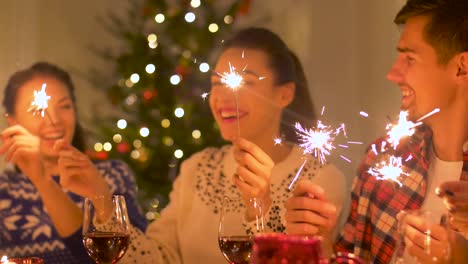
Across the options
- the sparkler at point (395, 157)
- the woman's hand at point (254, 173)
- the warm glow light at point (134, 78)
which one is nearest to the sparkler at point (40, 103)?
the warm glow light at point (134, 78)

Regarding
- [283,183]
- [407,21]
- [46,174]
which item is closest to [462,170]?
[407,21]

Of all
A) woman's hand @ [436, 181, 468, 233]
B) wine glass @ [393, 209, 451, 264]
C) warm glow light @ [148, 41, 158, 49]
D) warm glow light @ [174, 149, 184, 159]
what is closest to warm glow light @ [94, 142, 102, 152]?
warm glow light @ [174, 149, 184, 159]

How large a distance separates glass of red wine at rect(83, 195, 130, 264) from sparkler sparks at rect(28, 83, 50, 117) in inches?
57.4

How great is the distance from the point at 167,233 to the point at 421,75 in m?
1.30

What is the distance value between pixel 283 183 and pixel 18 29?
1513 mm

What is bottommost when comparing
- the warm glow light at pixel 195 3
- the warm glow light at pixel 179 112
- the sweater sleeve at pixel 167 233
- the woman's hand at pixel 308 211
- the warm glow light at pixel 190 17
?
the woman's hand at pixel 308 211

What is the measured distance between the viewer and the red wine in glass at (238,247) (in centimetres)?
176

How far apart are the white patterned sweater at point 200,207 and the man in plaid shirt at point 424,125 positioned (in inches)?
13.4

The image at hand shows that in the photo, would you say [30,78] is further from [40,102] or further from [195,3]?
[195,3]

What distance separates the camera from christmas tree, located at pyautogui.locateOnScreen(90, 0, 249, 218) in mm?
3098

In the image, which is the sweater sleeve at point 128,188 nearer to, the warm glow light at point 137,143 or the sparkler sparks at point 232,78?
the warm glow light at point 137,143

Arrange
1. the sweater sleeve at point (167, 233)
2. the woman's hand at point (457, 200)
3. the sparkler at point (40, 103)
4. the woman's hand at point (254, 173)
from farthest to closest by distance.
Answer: the sparkler at point (40, 103), the sweater sleeve at point (167, 233), the woman's hand at point (254, 173), the woman's hand at point (457, 200)

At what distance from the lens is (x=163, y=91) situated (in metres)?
3.15

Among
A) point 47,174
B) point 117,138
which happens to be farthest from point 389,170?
point 47,174
